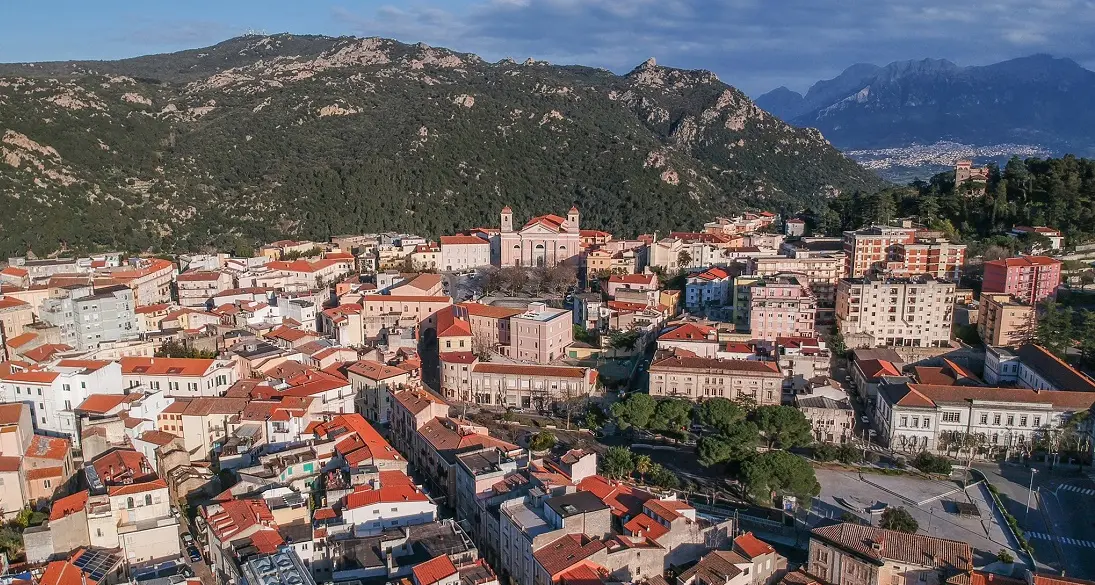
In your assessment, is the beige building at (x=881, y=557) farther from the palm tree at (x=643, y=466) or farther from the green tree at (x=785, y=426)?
the green tree at (x=785, y=426)

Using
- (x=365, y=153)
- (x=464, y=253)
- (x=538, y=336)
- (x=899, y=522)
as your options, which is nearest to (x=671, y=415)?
(x=899, y=522)

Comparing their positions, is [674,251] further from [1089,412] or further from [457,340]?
[1089,412]

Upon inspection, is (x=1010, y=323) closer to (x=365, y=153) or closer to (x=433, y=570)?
(x=433, y=570)

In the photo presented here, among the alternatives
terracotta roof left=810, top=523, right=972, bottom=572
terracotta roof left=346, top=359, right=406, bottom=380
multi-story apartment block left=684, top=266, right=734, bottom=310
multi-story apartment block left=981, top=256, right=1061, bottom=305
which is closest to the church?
multi-story apartment block left=684, top=266, right=734, bottom=310

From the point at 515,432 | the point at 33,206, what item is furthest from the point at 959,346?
the point at 33,206

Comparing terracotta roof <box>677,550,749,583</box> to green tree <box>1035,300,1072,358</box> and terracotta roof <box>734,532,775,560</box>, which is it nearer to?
terracotta roof <box>734,532,775,560</box>

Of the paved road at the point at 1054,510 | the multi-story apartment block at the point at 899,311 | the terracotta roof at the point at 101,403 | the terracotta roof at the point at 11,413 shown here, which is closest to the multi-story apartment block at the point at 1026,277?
the multi-story apartment block at the point at 899,311
